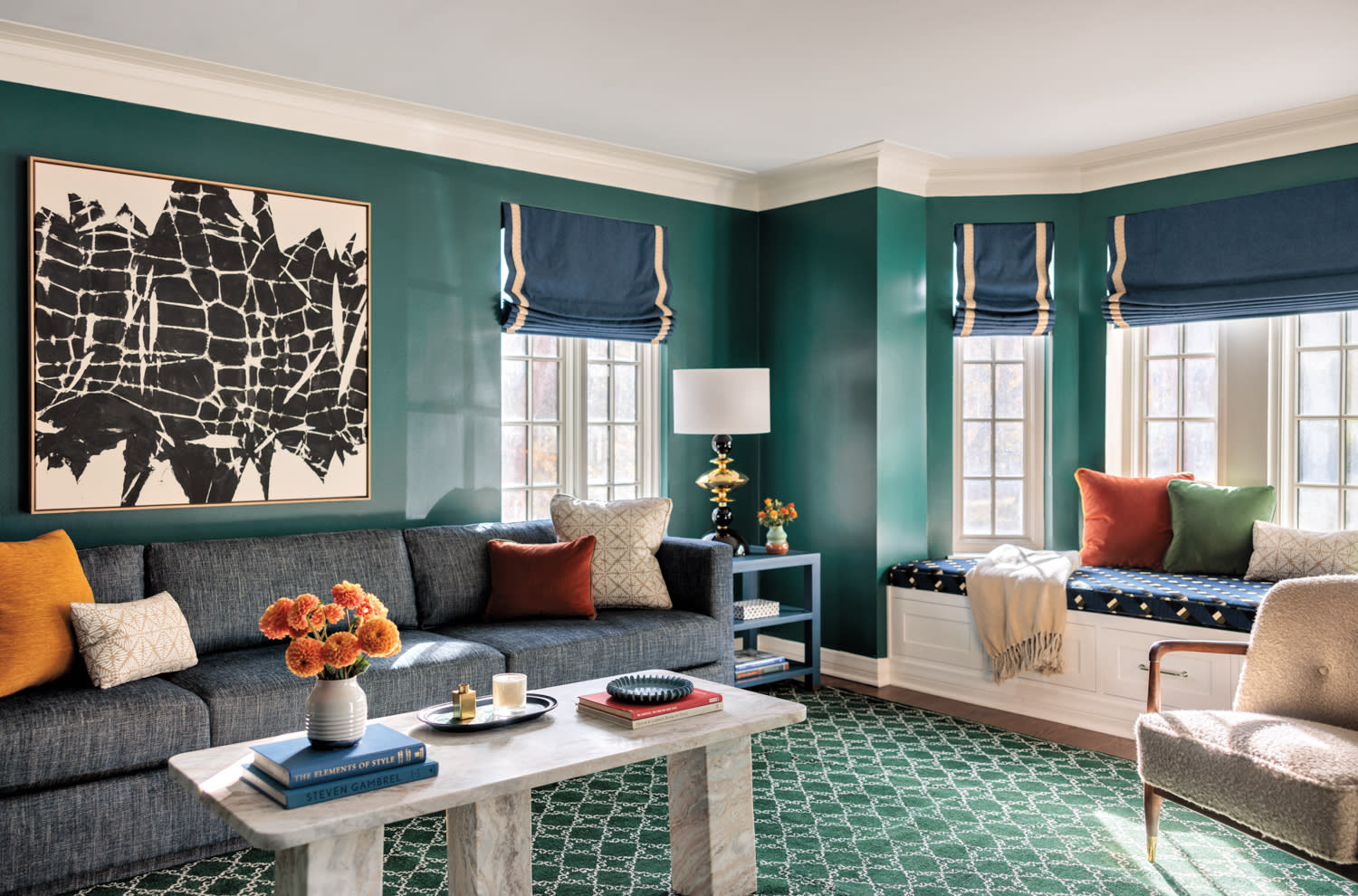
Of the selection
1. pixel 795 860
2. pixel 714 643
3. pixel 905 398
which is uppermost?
pixel 905 398

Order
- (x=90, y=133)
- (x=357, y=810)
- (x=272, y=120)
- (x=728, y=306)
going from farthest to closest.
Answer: (x=728, y=306), (x=272, y=120), (x=90, y=133), (x=357, y=810)

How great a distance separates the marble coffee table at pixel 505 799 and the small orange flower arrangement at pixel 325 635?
269 millimetres

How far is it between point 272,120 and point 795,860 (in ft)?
10.6

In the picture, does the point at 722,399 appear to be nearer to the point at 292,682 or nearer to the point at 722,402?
the point at 722,402

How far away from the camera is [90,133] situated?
3.52 metres

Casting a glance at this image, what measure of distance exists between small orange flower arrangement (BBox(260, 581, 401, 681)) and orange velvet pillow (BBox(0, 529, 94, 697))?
110 cm

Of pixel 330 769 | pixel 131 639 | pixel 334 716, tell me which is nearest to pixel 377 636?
pixel 334 716

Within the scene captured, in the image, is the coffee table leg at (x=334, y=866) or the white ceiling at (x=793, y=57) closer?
the coffee table leg at (x=334, y=866)

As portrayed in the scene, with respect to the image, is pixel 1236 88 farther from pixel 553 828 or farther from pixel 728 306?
pixel 553 828

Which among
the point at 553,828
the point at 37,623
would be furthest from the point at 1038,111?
the point at 37,623

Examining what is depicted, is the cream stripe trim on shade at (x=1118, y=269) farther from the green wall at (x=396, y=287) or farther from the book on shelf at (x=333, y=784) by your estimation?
the book on shelf at (x=333, y=784)

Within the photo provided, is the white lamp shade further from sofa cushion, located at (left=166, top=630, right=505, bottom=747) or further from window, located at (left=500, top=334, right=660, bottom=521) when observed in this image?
sofa cushion, located at (left=166, top=630, right=505, bottom=747)

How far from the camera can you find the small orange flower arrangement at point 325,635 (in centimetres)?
217

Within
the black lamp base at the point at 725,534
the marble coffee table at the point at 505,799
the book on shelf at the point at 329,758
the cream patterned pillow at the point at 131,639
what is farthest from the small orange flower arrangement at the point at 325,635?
the black lamp base at the point at 725,534
